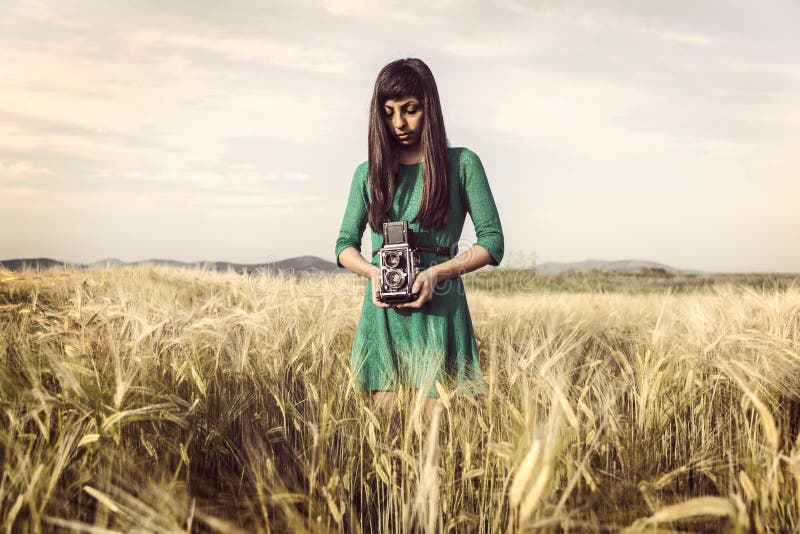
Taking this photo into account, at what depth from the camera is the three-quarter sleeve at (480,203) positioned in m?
2.40

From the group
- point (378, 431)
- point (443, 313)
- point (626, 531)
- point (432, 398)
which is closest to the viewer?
point (626, 531)

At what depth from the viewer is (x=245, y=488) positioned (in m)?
1.79

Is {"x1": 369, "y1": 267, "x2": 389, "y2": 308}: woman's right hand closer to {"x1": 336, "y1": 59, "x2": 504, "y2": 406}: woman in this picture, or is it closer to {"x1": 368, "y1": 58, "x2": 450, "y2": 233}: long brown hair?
{"x1": 336, "y1": 59, "x2": 504, "y2": 406}: woman

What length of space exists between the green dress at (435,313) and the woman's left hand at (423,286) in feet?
0.37

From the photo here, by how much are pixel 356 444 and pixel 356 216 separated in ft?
3.11

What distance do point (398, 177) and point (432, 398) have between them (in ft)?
2.81

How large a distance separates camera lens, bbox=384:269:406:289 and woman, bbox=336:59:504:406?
84mm

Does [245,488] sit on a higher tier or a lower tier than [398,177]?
lower

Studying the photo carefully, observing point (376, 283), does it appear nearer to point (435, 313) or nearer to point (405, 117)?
point (435, 313)

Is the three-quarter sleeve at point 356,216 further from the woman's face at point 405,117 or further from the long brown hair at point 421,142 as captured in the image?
the woman's face at point 405,117

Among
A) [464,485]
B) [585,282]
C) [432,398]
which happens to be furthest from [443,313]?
[585,282]

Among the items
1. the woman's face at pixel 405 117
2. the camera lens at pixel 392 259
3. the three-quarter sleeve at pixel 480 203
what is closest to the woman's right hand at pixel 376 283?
the camera lens at pixel 392 259

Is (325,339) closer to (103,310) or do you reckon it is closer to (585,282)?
(103,310)

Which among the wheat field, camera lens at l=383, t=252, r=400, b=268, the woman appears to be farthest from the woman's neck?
the wheat field
